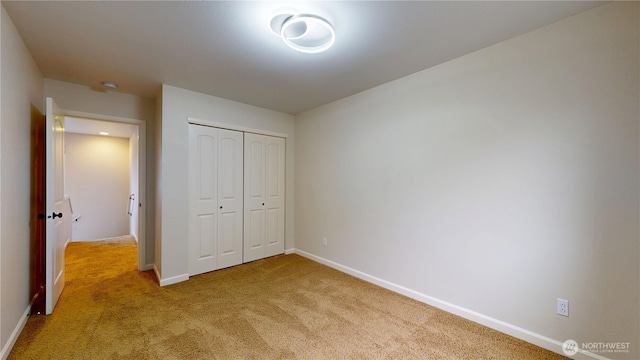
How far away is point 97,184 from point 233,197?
4.34m

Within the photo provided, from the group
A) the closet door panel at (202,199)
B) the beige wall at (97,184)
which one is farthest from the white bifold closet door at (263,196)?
the beige wall at (97,184)

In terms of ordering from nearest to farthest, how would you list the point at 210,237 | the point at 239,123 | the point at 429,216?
the point at 429,216 → the point at 210,237 → the point at 239,123

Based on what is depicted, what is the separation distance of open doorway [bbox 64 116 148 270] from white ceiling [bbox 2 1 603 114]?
130 inches

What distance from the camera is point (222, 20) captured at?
180 cm

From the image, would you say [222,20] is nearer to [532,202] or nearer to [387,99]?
[387,99]

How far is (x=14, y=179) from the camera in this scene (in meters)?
1.94

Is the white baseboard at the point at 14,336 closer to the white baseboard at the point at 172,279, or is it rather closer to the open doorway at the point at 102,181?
the white baseboard at the point at 172,279

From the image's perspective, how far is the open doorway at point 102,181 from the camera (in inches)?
213

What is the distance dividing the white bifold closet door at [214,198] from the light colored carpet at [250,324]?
14.1 inches

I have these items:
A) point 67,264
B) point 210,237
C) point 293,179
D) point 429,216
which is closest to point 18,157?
point 210,237

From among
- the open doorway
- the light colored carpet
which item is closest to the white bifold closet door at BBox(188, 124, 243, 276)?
the light colored carpet

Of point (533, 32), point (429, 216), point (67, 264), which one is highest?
point (533, 32)

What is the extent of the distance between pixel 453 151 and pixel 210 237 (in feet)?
10.3

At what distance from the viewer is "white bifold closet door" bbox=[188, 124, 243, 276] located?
3.27 meters
